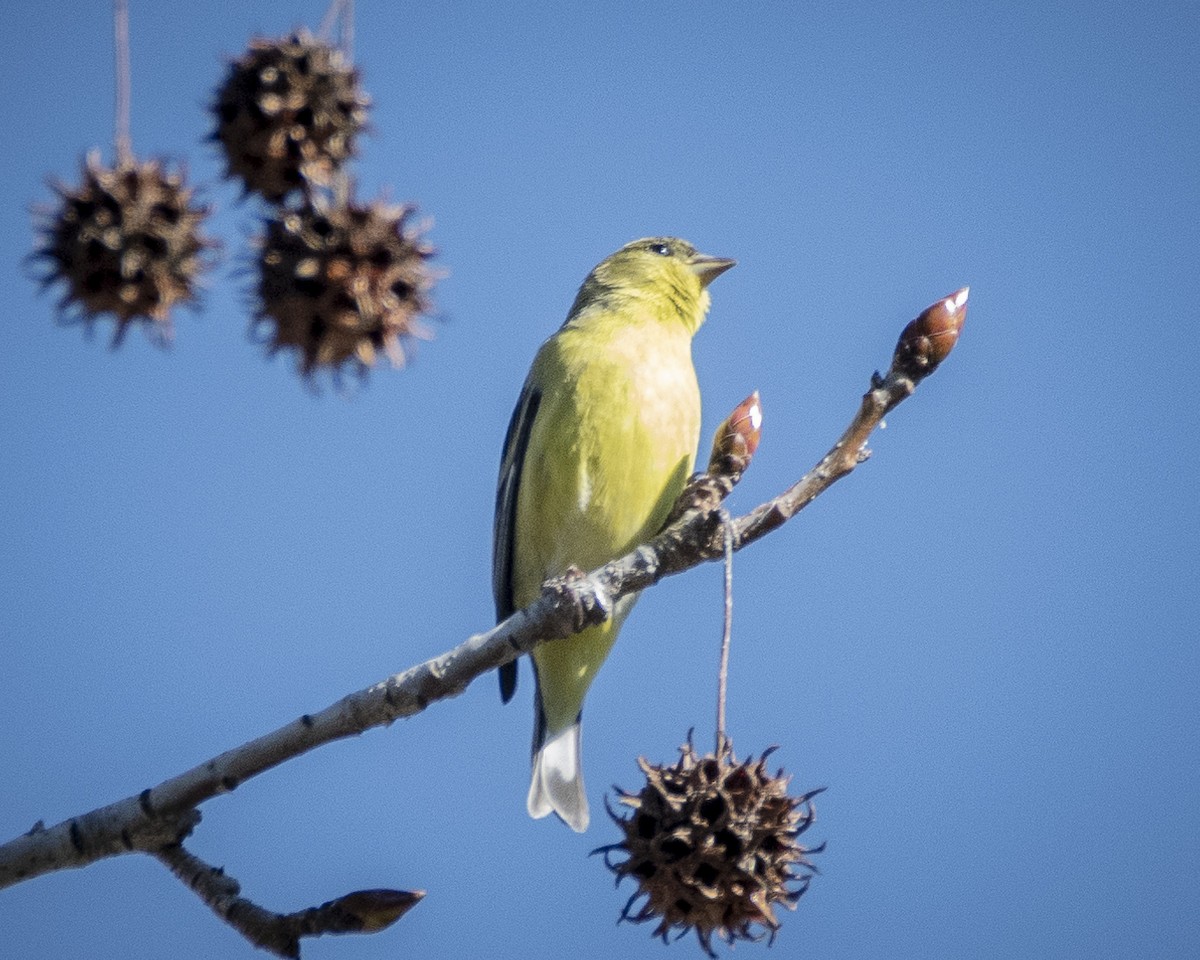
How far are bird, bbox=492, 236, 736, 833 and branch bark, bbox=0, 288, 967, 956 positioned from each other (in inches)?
61.8

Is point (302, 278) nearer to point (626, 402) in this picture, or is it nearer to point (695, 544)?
point (695, 544)

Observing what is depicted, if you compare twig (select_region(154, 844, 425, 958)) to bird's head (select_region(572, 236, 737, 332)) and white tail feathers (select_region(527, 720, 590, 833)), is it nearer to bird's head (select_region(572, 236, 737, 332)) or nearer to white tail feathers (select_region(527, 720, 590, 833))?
white tail feathers (select_region(527, 720, 590, 833))

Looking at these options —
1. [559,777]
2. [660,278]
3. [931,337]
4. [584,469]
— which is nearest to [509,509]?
[584,469]

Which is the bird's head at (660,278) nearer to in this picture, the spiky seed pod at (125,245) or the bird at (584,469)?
the bird at (584,469)

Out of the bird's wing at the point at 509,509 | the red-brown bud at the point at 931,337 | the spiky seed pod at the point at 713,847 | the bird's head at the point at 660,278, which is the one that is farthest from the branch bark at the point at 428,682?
the bird's head at the point at 660,278

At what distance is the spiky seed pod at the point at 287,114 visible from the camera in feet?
11.1

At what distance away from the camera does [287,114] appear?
11.1ft

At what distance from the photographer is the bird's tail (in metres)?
6.30

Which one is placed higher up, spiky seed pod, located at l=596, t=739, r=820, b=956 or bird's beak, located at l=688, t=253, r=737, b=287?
bird's beak, located at l=688, t=253, r=737, b=287

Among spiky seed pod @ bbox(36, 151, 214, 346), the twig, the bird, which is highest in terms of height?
the bird

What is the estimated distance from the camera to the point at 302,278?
3303 millimetres

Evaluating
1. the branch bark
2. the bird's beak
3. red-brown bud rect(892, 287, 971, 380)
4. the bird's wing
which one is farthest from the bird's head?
red-brown bud rect(892, 287, 971, 380)

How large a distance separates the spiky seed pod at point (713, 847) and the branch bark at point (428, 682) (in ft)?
2.23

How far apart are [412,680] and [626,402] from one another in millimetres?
2460
